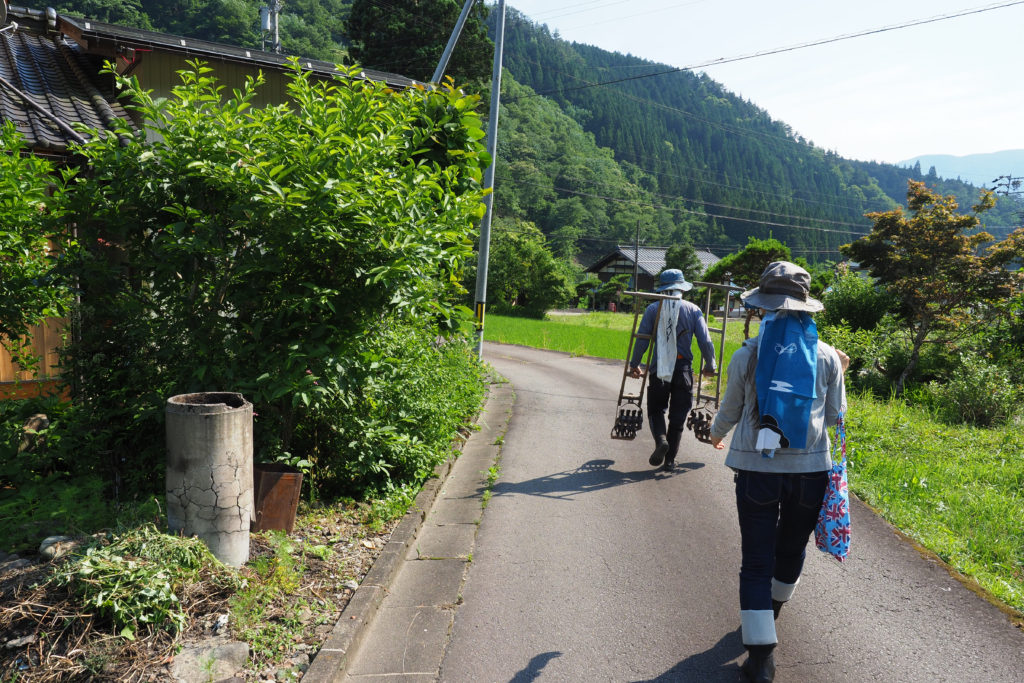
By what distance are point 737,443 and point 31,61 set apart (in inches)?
488

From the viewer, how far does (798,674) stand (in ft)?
10.4

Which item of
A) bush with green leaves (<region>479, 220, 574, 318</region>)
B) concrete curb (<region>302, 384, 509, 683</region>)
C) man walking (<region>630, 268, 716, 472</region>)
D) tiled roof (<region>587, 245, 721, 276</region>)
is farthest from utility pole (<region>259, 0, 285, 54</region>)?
tiled roof (<region>587, 245, 721, 276</region>)

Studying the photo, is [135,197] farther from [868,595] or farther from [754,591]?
[868,595]

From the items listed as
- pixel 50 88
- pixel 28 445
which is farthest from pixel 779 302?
pixel 50 88

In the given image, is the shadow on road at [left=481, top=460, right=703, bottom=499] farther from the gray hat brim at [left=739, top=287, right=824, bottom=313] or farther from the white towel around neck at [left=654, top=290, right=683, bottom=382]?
the gray hat brim at [left=739, top=287, right=824, bottom=313]

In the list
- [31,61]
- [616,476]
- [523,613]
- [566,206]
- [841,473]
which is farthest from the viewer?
[566,206]

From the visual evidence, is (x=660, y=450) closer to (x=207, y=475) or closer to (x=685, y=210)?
(x=207, y=475)

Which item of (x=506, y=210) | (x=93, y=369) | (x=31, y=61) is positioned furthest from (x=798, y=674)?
(x=506, y=210)

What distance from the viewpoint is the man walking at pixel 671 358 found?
639 cm

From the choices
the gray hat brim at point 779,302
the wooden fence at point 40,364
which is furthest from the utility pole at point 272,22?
the gray hat brim at point 779,302

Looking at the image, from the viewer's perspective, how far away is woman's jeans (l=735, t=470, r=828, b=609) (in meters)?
3.12

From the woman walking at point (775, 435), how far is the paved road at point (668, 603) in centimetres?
42

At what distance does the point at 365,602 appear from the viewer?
11.9ft

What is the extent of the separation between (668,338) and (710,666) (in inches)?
142
